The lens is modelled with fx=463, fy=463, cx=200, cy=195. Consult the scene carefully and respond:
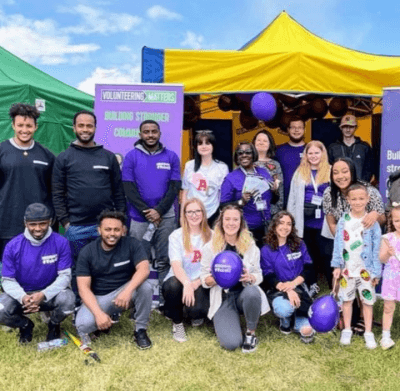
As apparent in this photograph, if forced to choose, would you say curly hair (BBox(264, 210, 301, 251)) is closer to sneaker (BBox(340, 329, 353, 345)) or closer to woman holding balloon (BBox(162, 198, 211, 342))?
woman holding balloon (BBox(162, 198, 211, 342))

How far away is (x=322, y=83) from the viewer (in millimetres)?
4922

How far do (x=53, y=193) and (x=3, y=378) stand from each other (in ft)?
4.62

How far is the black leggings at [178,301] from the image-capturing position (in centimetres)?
361

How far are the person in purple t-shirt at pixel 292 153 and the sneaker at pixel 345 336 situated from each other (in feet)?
5.21

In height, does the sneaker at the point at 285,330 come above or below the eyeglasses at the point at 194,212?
below

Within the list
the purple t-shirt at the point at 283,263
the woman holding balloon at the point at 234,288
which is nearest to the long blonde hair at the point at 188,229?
the woman holding balloon at the point at 234,288

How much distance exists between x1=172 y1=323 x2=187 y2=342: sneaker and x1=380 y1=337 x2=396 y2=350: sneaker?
148cm

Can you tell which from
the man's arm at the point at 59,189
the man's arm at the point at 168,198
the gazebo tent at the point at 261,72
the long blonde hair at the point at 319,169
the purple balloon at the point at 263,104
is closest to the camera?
the man's arm at the point at 59,189

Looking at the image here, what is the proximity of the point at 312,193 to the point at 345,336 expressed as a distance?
131cm

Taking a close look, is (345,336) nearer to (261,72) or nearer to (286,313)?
(286,313)

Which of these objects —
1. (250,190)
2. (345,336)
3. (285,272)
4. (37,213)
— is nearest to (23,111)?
(37,213)

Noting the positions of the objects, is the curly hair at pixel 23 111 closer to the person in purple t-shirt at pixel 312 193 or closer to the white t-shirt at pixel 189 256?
the white t-shirt at pixel 189 256

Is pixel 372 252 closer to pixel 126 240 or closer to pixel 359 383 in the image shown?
pixel 359 383

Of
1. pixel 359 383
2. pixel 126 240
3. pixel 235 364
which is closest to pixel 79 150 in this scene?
pixel 126 240
